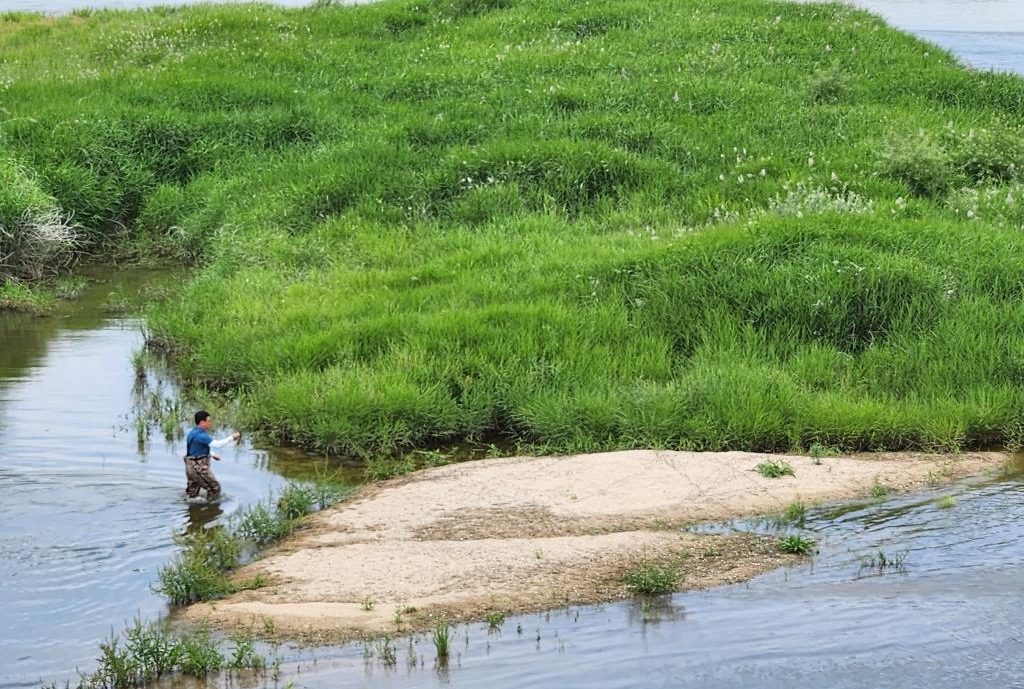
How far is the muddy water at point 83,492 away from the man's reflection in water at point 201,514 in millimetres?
14

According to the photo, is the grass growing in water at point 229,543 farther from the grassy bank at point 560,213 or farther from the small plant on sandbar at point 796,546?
the small plant on sandbar at point 796,546

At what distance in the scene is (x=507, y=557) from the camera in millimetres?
8125

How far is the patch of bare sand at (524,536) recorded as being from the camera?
298 inches

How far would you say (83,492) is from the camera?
369 inches

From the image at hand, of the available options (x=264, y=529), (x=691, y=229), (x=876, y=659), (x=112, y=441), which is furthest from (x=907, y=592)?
(x=691, y=229)

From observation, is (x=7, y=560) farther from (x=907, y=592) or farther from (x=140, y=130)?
(x=140, y=130)

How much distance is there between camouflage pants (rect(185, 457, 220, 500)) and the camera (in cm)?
930

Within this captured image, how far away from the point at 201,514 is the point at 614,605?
3.12 m

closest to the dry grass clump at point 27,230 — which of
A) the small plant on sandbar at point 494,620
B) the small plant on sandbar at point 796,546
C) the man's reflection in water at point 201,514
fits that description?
the man's reflection in water at point 201,514

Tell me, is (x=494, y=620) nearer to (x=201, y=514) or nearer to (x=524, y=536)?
(x=524, y=536)

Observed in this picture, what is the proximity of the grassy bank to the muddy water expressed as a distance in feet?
2.40

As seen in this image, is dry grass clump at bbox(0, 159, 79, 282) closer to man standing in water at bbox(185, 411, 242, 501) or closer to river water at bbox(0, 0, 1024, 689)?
river water at bbox(0, 0, 1024, 689)

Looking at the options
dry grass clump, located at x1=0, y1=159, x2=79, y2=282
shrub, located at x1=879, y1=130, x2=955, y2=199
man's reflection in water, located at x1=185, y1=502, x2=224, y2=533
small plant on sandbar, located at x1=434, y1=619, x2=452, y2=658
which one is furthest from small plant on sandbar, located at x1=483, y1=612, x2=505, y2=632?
dry grass clump, located at x1=0, y1=159, x2=79, y2=282

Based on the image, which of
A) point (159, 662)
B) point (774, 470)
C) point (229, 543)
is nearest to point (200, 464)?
point (229, 543)
